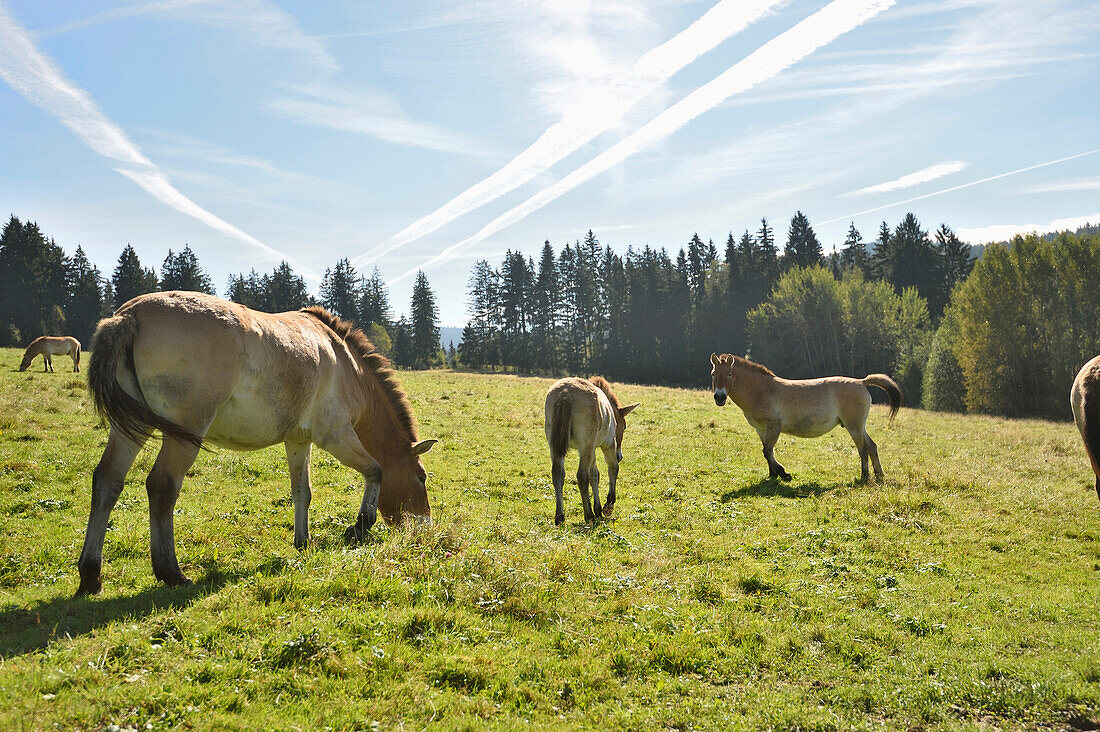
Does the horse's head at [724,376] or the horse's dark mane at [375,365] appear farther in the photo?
the horse's head at [724,376]

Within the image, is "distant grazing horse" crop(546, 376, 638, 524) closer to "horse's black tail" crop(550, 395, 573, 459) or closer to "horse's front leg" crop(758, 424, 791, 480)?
"horse's black tail" crop(550, 395, 573, 459)

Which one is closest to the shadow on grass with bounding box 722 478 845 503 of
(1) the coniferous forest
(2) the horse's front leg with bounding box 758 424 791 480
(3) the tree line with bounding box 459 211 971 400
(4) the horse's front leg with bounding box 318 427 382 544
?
(2) the horse's front leg with bounding box 758 424 791 480

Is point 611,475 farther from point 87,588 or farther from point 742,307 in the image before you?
point 742,307

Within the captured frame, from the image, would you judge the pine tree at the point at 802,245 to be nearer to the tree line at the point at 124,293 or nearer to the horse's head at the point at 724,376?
the tree line at the point at 124,293

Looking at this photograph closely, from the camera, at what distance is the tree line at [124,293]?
233ft

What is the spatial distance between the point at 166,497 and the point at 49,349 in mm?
29481

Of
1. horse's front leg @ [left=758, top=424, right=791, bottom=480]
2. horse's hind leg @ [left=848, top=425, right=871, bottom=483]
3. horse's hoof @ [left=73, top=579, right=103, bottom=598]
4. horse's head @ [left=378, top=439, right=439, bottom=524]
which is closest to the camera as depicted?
horse's hoof @ [left=73, top=579, right=103, bottom=598]

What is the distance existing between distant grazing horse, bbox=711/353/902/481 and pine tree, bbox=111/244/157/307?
82.7 m

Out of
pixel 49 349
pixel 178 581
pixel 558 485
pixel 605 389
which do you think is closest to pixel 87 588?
pixel 178 581

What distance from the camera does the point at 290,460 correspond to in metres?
7.73

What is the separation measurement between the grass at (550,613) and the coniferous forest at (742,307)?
1619 inches

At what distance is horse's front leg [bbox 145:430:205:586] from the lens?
5418 mm

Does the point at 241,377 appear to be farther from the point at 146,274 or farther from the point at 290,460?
the point at 146,274

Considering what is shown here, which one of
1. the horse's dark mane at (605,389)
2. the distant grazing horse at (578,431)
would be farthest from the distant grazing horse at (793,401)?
the distant grazing horse at (578,431)
